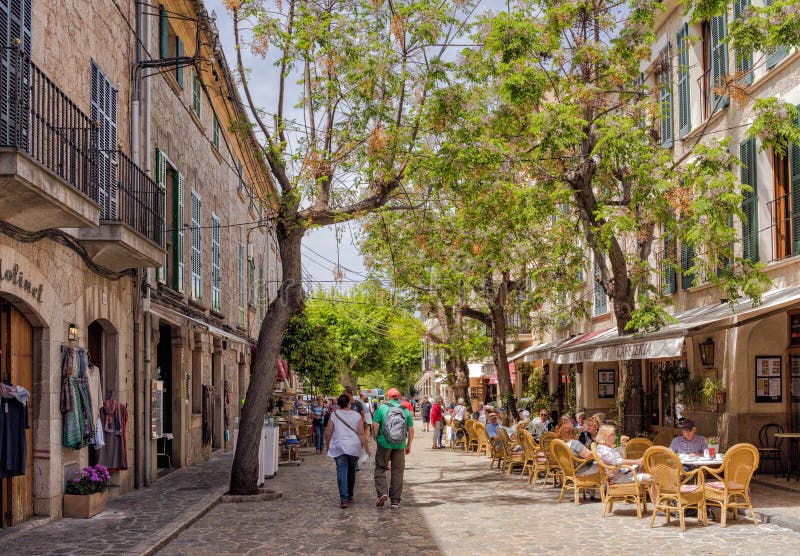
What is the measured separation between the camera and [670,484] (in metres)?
11.4

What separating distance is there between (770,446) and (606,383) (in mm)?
12207

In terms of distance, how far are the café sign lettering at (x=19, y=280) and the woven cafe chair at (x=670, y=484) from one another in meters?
7.45

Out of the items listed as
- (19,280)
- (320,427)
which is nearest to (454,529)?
(19,280)

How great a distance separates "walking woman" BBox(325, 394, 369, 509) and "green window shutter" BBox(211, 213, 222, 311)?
10.2 m

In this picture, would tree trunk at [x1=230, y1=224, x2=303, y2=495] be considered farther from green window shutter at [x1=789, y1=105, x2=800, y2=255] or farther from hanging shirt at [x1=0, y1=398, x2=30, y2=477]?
green window shutter at [x1=789, y1=105, x2=800, y2=255]

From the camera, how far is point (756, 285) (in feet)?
44.2

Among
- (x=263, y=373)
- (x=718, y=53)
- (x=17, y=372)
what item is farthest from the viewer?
(x=718, y=53)

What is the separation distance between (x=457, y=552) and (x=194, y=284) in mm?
12376

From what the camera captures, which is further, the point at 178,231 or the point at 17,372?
the point at 178,231

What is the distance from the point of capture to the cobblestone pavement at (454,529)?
393 inches

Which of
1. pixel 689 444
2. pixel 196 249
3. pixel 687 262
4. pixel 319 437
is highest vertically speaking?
pixel 196 249

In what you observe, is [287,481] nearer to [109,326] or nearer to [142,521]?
[109,326]

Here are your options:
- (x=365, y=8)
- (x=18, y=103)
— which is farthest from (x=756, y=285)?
(x=18, y=103)

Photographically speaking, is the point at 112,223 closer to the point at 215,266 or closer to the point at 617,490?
the point at 617,490
